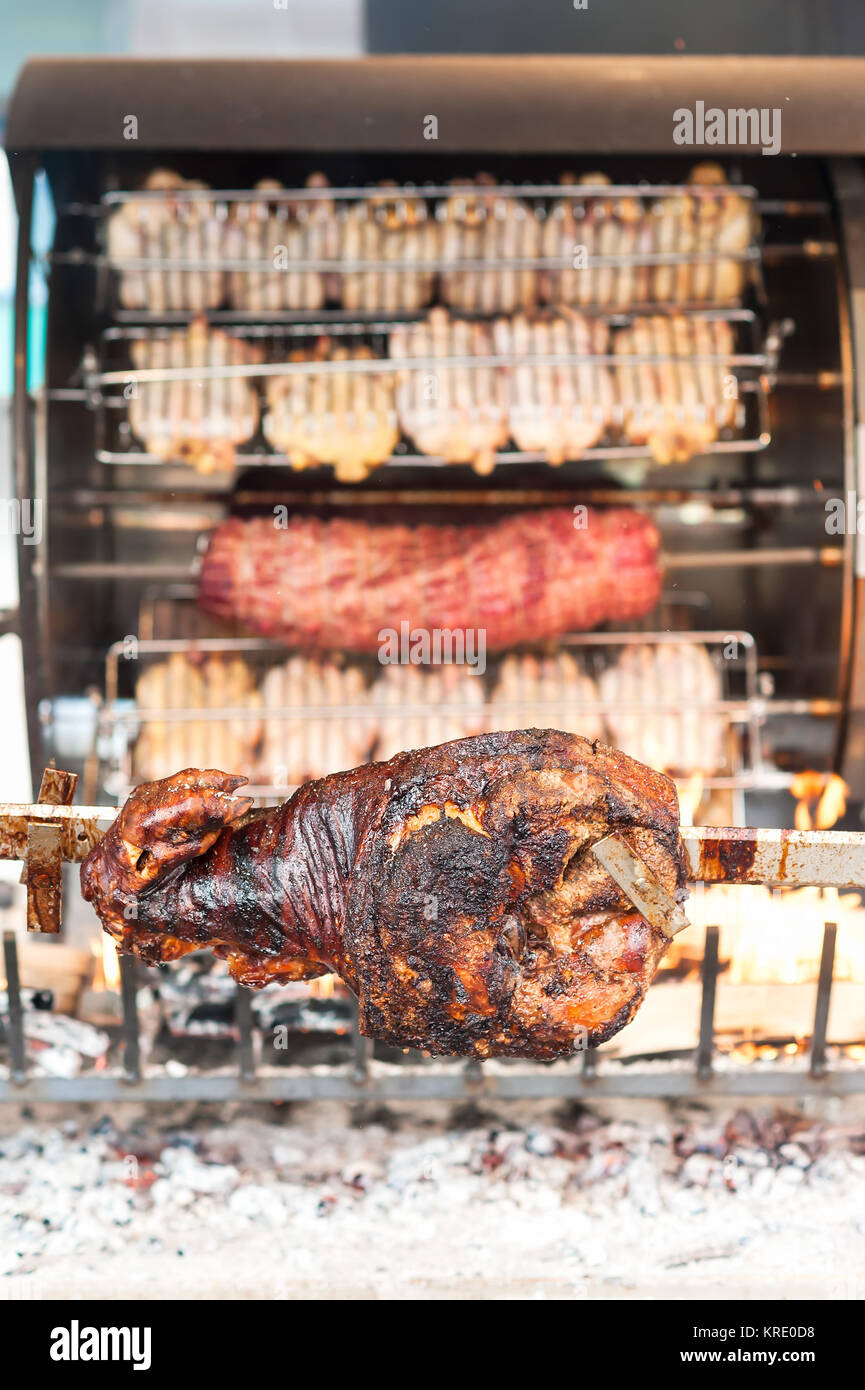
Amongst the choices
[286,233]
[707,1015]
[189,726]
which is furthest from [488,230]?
[707,1015]

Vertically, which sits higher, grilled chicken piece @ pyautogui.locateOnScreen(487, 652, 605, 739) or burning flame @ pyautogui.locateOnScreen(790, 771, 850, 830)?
grilled chicken piece @ pyautogui.locateOnScreen(487, 652, 605, 739)

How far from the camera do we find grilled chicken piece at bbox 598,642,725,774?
12.8 feet

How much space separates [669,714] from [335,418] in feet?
5.03

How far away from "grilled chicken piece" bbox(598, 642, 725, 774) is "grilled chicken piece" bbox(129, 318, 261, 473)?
1.54m

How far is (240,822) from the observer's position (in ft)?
6.05

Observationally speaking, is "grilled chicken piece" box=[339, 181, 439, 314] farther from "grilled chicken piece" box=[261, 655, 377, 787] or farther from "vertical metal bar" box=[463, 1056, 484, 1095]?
"vertical metal bar" box=[463, 1056, 484, 1095]

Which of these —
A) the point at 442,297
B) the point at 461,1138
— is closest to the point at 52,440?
the point at 442,297

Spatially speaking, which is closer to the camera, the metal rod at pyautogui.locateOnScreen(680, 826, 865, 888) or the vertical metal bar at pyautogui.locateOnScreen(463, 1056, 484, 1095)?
the metal rod at pyautogui.locateOnScreen(680, 826, 865, 888)

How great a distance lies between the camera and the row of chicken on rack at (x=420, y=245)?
3691mm

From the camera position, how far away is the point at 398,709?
3.80 m

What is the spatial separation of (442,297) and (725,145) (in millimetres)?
1060

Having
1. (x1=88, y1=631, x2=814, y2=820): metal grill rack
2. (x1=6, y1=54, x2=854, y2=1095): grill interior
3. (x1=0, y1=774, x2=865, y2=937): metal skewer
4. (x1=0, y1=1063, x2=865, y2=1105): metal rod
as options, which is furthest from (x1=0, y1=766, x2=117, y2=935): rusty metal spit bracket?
(x1=88, y1=631, x2=814, y2=820): metal grill rack

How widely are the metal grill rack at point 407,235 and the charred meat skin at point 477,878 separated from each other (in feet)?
8.33

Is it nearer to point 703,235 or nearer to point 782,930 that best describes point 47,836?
point 782,930
